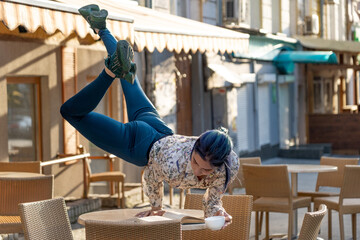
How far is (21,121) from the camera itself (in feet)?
38.8

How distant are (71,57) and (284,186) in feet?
16.1

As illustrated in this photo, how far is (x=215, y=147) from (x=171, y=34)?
227 inches

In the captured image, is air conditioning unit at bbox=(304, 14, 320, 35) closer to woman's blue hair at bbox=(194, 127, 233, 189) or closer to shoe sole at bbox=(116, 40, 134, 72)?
shoe sole at bbox=(116, 40, 134, 72)

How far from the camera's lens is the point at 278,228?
35.4 feet

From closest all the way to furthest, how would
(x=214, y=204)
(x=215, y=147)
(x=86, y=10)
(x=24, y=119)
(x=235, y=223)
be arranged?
(x=215, y=147)
(x=214, y=204)
(x=86, y=10)
(x=235, y=223)
(x=24, y=119)

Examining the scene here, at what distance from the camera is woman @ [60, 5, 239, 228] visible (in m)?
4.69

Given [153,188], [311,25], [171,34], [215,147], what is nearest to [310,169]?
[171,34]

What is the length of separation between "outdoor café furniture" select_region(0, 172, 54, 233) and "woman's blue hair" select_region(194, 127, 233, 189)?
3.18 metres

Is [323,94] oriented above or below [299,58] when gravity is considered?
below

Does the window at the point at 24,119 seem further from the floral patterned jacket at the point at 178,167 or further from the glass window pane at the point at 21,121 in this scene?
the floral patterned jacket at the point at 178,167

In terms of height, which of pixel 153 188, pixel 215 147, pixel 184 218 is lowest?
pixel 184 218

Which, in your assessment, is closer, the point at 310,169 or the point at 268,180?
the point at 268,180

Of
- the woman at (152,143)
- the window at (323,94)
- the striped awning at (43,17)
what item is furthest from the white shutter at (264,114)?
the woman at (152,143)

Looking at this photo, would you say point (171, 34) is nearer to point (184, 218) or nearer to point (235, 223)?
point (235, 223)
